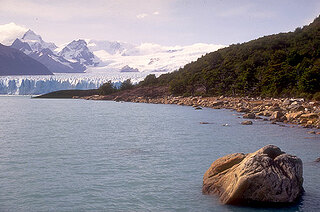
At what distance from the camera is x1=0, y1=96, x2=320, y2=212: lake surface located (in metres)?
11.1

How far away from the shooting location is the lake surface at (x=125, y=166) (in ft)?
36.4

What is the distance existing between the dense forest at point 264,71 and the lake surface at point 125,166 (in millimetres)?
28229

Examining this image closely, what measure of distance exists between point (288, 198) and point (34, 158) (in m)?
13.1

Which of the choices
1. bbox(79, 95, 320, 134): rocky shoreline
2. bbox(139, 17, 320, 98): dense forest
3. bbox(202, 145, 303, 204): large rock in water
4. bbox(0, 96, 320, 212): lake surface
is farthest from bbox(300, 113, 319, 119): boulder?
bbox(202, 145, 303, 204): large rock in water

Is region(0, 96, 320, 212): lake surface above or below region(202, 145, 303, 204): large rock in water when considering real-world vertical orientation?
below

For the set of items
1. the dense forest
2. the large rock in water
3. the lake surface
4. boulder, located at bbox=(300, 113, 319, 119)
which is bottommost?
the lake surface

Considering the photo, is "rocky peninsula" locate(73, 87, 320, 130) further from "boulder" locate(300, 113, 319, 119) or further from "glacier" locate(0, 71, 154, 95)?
"glacier" locate(0, 71, 154, 95)

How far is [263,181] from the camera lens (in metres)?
10.1

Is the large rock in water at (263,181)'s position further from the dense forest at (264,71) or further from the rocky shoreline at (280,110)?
the dense forest at (264,71)

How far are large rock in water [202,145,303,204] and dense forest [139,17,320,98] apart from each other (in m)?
39.2

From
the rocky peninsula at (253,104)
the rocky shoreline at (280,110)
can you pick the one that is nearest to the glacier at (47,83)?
the rocky peninsula at (253,104)

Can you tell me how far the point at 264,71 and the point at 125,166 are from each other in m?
57.3

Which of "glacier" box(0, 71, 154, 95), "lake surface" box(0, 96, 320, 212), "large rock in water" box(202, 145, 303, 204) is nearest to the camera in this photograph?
"large rock in water" box(202, 145, 303, 204)

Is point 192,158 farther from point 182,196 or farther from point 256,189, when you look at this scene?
point 256,189
